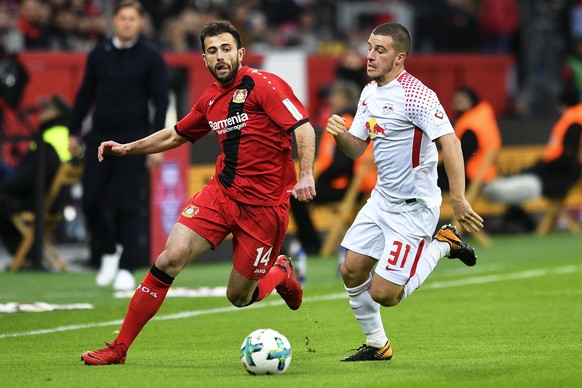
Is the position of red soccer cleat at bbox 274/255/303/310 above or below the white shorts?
below

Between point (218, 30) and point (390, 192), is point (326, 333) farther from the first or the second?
point (218, 30)

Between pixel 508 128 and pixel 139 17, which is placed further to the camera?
pixel 508 128

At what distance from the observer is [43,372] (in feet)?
27.6

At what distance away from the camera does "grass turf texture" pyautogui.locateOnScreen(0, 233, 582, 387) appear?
320 inches

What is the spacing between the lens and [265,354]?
8188 mm

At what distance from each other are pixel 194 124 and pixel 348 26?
18684 millimetres

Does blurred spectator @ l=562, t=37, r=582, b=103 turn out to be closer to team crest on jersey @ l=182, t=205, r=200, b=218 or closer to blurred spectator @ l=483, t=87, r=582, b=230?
blurred spectator @ l=483, t=87, r=582, b=230

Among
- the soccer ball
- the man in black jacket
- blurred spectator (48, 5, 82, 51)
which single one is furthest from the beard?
blurred spectator (48, 5, 82, 51)

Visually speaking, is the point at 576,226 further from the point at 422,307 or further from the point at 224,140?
the point at 224,140

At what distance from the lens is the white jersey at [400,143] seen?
8836 millimetres

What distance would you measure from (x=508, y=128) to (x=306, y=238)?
495 centimetres

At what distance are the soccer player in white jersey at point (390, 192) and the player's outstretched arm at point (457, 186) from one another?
0.28 m

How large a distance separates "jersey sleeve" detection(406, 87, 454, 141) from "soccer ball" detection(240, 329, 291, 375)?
1.61 meters

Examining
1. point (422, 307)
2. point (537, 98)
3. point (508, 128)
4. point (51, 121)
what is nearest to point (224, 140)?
point (422, 307)
